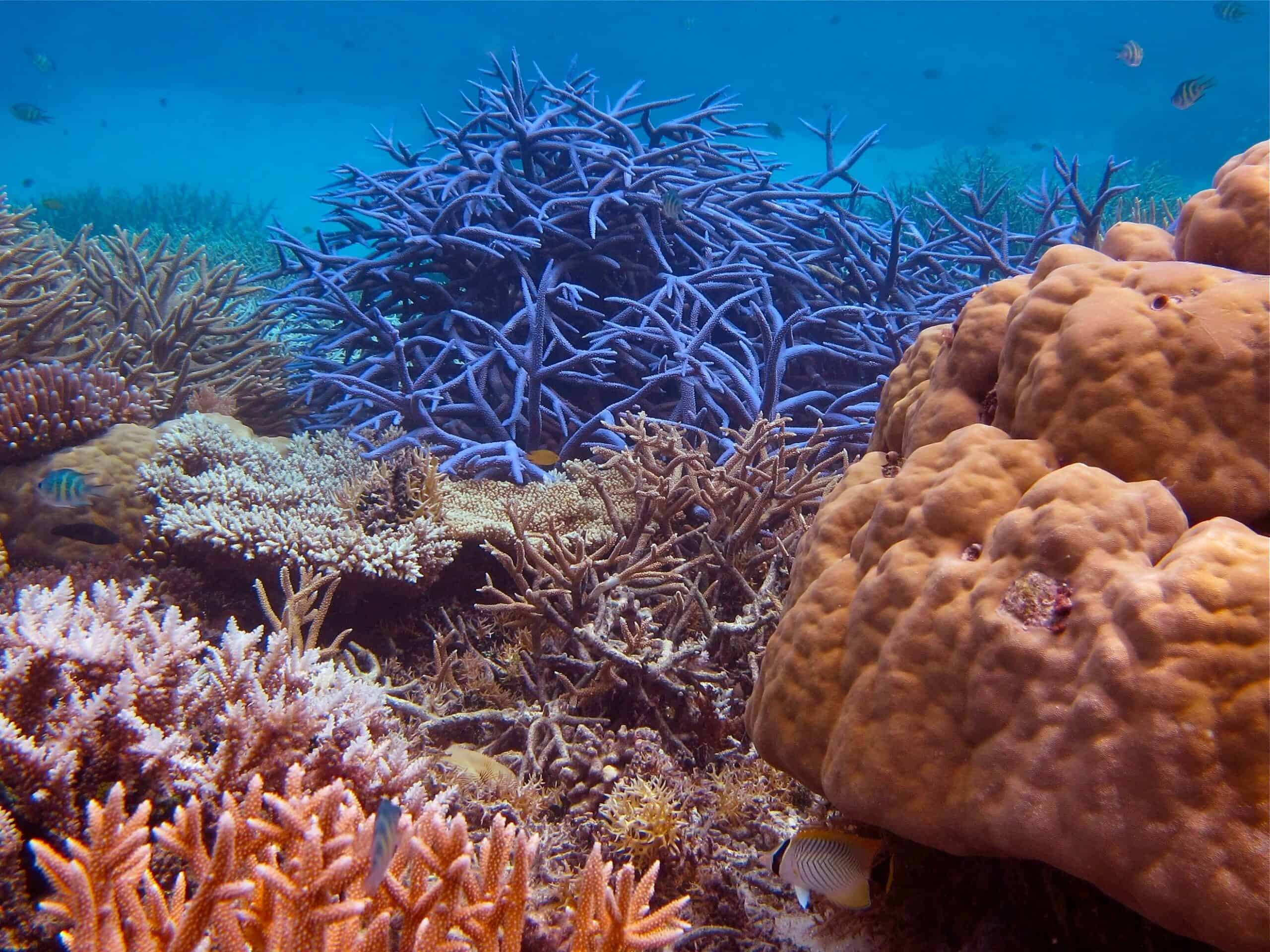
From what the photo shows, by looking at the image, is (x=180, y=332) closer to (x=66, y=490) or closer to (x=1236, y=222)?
(x=66, y=490)

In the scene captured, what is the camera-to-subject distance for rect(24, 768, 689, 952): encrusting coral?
1.48 metres

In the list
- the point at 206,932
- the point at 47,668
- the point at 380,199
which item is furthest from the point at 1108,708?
the point at 380,199

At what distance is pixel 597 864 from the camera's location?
1.75 metres

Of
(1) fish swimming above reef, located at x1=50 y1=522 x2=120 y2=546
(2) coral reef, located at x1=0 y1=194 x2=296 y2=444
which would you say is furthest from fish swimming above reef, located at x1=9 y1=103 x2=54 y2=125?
(1) fish swimming above reef, located at x1=50 y1=522 x2=120 y2=546

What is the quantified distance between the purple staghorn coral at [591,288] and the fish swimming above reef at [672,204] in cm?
2

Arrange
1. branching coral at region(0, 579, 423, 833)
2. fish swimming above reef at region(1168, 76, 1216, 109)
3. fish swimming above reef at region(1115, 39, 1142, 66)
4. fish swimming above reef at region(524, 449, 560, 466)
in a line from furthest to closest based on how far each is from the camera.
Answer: fish swimming above reef at region(1115, 39, 1142, 66) < fish swimming above reef at region(1168, 76, 1216, 109) < fish swimming above reef at region(524, 449, 560, 466) < branching coral at region(0, 579, 423, 833)

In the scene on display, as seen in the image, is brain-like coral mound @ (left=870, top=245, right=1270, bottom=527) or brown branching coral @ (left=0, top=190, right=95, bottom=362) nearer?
brain-like coral mound @ (left=870, top=245, right=1270, bottom=527)

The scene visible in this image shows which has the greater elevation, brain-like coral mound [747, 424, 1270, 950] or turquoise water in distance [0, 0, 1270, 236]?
turquoise water in distance [0, 0, 1270, 236]

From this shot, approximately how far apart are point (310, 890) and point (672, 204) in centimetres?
591

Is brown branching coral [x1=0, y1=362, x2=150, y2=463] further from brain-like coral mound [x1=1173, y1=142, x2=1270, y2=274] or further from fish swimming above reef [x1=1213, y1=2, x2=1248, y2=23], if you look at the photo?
fish swimming above reef [x1=1213, y1=2, x2=1248, y2=23]

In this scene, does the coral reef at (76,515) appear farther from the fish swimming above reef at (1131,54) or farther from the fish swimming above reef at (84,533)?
the fish swimming above reef at (1131,54)

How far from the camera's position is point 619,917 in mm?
1679

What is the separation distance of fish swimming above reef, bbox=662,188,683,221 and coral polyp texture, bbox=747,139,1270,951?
4.38 metres

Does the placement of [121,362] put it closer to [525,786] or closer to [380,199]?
[380,199]
